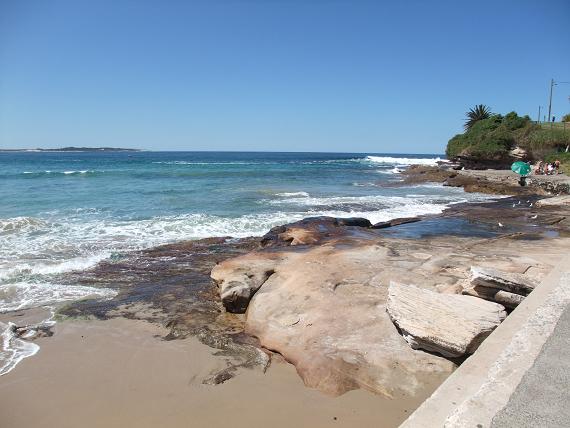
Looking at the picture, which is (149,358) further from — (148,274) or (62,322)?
(148,274)

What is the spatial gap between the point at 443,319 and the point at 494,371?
1.26 m

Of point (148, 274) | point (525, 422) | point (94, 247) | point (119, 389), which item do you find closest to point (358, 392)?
point (525, 422)

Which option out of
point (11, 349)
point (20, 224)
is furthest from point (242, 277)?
point (20, 224)

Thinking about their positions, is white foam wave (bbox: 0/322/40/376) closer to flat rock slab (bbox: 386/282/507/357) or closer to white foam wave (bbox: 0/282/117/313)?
white foam wave (bbox: 0/282/117/313)

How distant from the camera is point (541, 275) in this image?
6.34m

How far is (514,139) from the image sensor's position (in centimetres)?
3728

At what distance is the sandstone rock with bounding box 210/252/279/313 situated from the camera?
21.8 feet

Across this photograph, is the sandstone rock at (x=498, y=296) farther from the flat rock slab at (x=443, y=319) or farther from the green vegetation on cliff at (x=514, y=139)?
the green vegetation on cliff at (x=514, y=139)

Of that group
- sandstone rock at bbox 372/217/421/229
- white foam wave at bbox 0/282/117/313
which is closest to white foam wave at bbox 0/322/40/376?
white foam wave at bbox 0/282/117/313

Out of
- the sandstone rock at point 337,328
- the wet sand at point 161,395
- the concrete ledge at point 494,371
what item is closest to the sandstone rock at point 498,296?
the concrete ledge at point 494,371

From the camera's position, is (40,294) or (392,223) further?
(392,223)

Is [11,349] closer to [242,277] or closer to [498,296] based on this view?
[242,277]

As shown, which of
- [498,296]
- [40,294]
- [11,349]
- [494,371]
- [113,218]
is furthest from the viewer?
[113,218]

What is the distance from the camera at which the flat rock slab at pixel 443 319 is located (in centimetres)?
443
